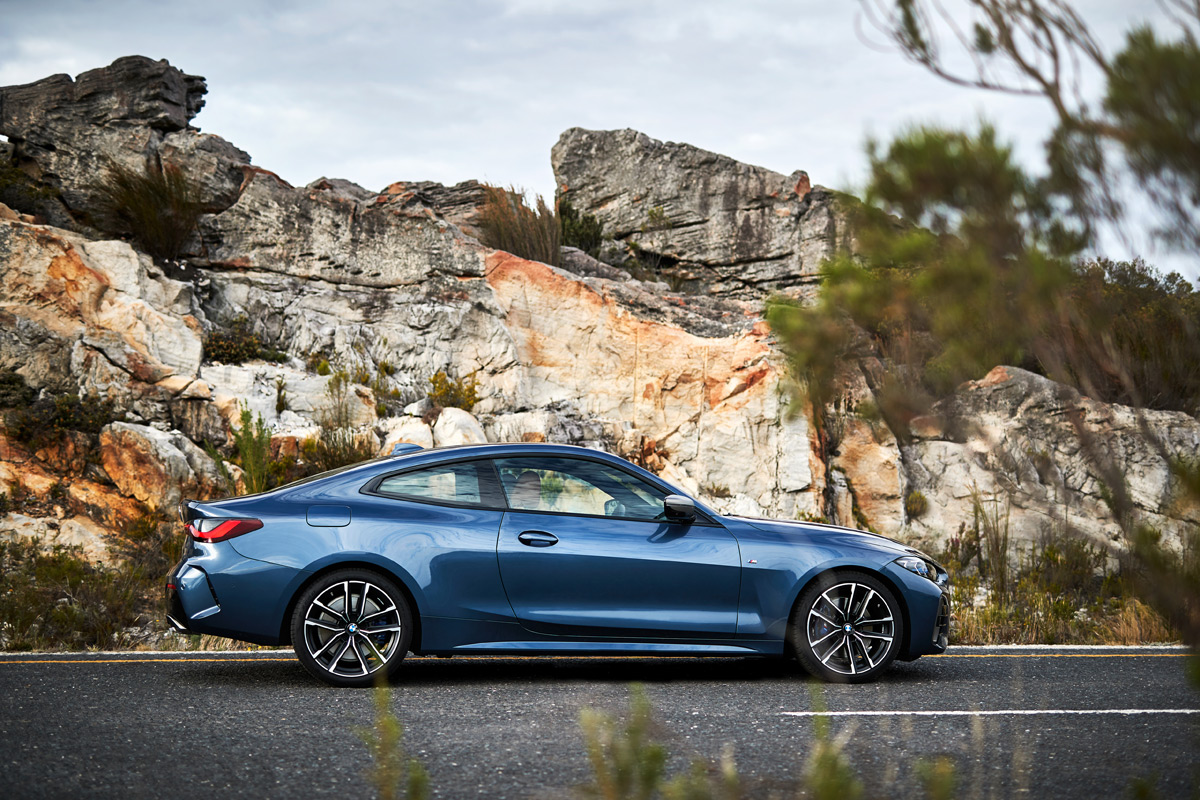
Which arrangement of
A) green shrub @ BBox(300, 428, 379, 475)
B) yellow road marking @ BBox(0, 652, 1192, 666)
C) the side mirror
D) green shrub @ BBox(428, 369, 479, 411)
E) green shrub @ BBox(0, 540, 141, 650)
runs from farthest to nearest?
green shrub @ BBox(428, 369, 479, 411)
green shrub @ BBox(300, 428, 379, 475)
green shrub @ BBox(0, 540, 141, 650)
yellow road marking @ BBox(0, 652, 1192, 666)
the side mirror

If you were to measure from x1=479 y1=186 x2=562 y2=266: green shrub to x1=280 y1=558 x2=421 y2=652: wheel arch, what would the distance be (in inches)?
506

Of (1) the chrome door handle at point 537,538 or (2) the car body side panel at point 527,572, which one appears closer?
(2) the car body side panel at point 527,572

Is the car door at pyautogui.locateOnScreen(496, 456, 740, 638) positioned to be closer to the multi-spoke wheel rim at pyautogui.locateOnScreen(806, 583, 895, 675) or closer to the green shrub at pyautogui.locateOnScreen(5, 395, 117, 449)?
the multi-spoke wheel rim at pyautogui.locateOnScreen(806, 583, 895, 675)

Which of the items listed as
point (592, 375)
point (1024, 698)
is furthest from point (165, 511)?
point (1024, 698)

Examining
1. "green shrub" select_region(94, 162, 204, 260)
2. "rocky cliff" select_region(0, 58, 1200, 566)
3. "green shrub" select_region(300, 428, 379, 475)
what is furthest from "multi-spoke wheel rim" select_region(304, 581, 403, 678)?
"green shrub" select_region(94, 162, 204, 260)

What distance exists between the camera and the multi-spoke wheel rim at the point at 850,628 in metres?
6.52

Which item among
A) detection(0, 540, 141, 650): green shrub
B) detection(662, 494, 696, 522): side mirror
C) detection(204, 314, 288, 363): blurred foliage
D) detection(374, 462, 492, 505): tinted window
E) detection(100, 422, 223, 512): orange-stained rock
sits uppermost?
detection(204, 314, 288, 363): blurred foliage

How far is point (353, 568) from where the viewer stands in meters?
6.24

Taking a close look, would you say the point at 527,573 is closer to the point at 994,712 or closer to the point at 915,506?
the point at 994,712

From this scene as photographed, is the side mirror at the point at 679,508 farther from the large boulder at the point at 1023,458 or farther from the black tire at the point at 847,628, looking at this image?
the large boulder at the point at 1023,458

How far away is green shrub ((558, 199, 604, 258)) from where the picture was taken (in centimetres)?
2142

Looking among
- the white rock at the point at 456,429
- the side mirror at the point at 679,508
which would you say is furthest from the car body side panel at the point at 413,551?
the white rock at the point at 456,429

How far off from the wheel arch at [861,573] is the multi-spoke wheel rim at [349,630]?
8.00 feet

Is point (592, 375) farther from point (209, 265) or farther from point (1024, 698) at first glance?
point (1024, 698)
